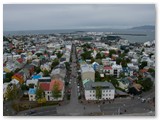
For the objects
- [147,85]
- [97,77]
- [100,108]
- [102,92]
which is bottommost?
[100,108]

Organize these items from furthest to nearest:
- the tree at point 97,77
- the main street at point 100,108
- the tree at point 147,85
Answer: the tree at point 97,77
the tree at point 147,85
the main street at point 100,108

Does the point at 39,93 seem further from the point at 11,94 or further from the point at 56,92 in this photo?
the point at 11,94

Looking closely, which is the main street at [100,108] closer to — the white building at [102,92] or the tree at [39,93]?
the white building at [102,92]

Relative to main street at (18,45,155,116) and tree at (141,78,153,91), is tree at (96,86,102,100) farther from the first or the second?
tree at (141,78,153,91)

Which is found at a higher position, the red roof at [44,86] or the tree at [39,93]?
the red roof at [44,86]

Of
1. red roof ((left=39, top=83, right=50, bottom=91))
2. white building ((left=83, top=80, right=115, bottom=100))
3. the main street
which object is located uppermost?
red roof ((left=39, top=83, right=50, bottom=91))

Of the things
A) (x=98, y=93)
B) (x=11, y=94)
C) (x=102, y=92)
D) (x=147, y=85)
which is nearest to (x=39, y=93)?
(x=11, y=94)

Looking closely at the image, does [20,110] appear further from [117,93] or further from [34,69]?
[34,69]

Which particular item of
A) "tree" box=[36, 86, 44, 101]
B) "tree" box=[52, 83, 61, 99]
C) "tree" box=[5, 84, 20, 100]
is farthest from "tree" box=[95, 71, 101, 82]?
"tree" box=[5, 84, 20, 100]

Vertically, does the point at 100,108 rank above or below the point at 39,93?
below

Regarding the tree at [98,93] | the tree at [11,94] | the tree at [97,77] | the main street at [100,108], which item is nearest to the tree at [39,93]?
the main street at [100,108]

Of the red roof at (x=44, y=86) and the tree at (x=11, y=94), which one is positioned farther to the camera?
the red roof at (x=44, y=86)

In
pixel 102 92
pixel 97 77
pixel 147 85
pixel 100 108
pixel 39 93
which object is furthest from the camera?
pixel 97 77
